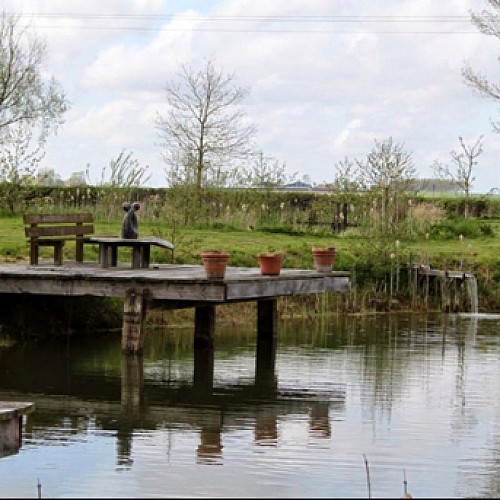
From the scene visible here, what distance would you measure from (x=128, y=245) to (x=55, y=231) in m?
1.27

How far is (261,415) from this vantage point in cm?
1514

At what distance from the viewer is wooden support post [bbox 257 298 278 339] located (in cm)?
2202

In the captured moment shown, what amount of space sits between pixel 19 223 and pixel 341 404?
673 inches

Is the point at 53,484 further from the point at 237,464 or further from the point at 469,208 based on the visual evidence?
the point at 469,208

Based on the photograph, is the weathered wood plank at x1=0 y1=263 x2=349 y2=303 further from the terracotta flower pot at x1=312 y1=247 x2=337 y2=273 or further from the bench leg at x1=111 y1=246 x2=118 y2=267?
the terracotta flower pot at x1=312 y1=247 x2=337 y2=273

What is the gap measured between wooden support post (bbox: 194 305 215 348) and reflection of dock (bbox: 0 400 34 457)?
28.5ft

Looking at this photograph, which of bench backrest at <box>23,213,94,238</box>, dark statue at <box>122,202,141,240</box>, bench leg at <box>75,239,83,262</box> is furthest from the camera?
bench leg at <box>75,239,83,262</box>

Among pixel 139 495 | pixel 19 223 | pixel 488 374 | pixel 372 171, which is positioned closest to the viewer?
pixel 139 495

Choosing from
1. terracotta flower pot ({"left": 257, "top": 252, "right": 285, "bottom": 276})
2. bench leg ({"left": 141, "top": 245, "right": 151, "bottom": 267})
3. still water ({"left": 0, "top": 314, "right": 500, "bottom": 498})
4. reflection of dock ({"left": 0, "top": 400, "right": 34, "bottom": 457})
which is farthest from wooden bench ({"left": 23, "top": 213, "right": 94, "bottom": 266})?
reflection of dock ({"left": 0, "top": 400, "right": 34, "bottom": 457})

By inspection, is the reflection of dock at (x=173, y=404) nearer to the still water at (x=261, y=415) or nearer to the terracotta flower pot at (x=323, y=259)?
the still water at (x=261, y=415)

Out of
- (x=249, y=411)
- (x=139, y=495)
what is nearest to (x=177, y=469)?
(x=139, y=495)

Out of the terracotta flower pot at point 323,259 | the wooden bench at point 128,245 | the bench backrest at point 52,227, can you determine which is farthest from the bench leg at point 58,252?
the terracotta flower pot at point 323,259

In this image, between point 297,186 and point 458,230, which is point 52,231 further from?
point 297,186

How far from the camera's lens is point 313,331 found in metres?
23.6
